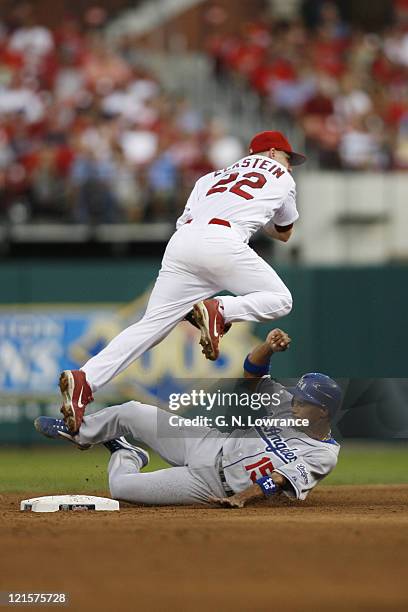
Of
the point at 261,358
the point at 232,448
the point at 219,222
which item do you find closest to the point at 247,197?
the point at 219,222

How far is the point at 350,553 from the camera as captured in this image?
5793 millimetres

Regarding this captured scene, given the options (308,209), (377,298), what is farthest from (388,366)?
(308,209)

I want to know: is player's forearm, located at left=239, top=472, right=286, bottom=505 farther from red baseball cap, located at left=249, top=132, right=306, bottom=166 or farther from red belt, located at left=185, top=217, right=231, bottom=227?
red baseball cap, located at left=249, top=132, right=306, bottom=166

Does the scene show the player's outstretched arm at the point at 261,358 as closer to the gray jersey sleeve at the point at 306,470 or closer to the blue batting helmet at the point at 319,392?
the blue batting helmet at the point at 319,392

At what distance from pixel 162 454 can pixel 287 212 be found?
1.75m

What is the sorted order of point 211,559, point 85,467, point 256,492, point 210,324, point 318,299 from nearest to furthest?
point 211,559
point 210,324
point 256,492
point 85,467
point 318,299

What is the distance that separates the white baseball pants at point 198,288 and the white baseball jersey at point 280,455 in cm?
67

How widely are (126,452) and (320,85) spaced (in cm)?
966

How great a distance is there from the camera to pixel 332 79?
1688 cm

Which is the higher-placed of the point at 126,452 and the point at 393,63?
the point at 393,63

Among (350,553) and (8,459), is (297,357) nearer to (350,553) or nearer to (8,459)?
(8,459)

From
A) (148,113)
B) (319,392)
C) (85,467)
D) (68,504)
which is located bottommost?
(85,467)

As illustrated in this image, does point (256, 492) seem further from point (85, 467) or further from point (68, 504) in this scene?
point (85, 467)

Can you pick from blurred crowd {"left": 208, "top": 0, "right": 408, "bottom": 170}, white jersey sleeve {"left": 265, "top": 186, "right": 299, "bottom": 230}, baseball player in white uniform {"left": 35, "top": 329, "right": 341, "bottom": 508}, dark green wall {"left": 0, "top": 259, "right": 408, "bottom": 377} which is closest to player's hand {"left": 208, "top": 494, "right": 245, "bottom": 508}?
baseball player in white uniform {"left": 35, "top": 329, "right": 341, "bottom": 508}
